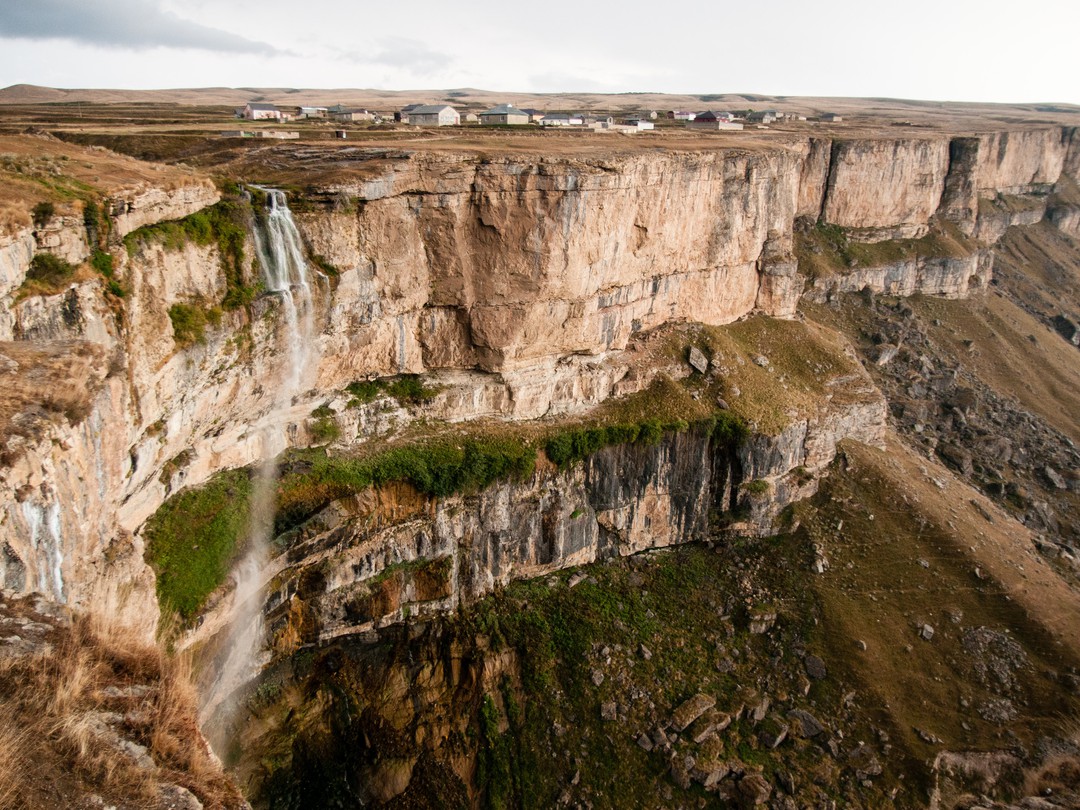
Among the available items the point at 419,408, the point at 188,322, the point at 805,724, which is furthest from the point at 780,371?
the point at 188,322

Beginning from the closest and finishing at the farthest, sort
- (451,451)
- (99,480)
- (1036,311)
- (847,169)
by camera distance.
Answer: (99,480), (451,451), (847,169), (1036,311)

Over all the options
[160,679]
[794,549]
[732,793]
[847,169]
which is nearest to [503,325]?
[794,549]

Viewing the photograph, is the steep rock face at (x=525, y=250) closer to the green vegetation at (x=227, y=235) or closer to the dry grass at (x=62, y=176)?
the green vegetation at (x=227, y=235)

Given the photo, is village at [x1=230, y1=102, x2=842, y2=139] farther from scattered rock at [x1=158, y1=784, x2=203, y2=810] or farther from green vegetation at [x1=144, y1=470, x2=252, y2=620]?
scattered rock at [x1=158, y1=784, x2=203, y2=810]

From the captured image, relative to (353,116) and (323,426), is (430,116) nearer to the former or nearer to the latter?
(353,116)

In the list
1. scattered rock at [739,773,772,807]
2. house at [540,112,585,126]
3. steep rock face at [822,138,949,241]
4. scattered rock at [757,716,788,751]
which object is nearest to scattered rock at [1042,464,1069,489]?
steep rock face at [822,138,949,241]

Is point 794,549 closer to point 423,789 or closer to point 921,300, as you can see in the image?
point 423,789

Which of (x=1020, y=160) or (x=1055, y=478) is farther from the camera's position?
(x=1020, y=160)
